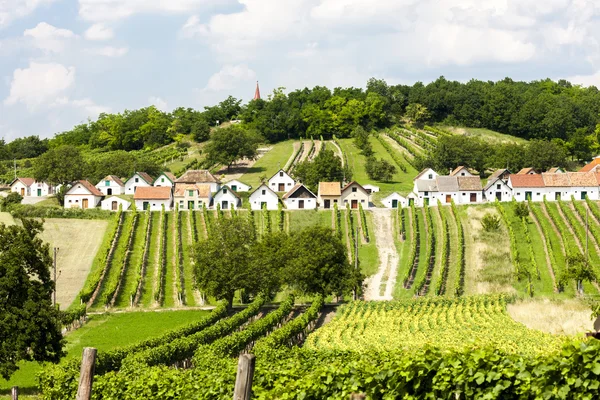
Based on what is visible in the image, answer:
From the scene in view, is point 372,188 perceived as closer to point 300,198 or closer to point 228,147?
point 300,198

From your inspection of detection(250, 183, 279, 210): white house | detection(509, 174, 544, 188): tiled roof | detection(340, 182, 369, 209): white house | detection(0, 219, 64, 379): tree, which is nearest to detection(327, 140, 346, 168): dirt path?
detection(340, 182, 369, 209): white house

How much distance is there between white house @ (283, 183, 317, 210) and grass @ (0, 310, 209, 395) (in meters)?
42.3

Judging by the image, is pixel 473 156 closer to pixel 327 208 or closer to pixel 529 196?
pixel 529 196

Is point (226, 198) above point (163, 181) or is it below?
below

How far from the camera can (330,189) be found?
367ft

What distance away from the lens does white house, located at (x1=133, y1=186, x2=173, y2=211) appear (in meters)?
111

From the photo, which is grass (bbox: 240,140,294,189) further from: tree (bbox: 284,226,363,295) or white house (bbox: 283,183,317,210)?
tree (bbox: 284,226,363,295)

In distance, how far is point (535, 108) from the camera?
17250 cm

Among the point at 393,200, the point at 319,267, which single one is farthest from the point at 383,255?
the point at 393,200

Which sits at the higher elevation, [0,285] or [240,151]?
[240,151]

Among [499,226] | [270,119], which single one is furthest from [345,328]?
[270,119]

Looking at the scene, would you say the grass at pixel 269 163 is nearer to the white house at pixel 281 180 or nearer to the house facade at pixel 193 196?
the white house at pixel 281 180

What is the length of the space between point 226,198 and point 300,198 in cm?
1005

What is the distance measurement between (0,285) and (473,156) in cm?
10635
